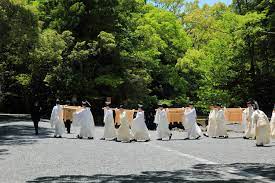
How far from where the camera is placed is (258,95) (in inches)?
1576

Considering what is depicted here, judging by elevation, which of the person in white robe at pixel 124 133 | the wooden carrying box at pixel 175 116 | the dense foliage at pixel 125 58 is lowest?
the person in white robe at pixel 124 133

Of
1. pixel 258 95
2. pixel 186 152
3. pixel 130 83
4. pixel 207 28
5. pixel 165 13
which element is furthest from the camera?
pixel 207 28

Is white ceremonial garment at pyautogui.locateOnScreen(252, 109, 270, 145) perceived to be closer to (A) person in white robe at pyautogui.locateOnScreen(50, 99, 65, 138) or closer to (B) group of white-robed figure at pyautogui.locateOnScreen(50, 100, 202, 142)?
(B) group of white-robed figure at pyautogui.locateOnScreen(50, 100, 202, 142)

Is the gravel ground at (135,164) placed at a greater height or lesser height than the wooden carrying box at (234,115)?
lesser

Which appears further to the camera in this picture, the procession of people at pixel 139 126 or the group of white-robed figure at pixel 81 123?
the group of white-robed figure at pixel 81 123

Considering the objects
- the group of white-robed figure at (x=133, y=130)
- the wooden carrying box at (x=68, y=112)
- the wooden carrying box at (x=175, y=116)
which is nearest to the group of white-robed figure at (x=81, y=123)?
the group of white-robed figure at (x=133, y=130)

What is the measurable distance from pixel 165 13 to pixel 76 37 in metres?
11.9

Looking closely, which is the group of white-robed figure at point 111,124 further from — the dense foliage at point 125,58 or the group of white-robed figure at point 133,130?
the dense foliage at point 125,58

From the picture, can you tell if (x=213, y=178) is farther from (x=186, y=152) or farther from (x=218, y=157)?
(x=186, y=152)

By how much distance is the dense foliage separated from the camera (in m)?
40.0

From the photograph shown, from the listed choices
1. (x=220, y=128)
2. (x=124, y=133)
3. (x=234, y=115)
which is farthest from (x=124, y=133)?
(x=234, y=115)

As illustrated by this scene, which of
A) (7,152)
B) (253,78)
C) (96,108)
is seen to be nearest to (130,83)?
(96,108)

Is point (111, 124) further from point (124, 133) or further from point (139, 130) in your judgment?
point (139, 130)

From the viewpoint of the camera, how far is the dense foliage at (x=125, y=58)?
4000 cm
